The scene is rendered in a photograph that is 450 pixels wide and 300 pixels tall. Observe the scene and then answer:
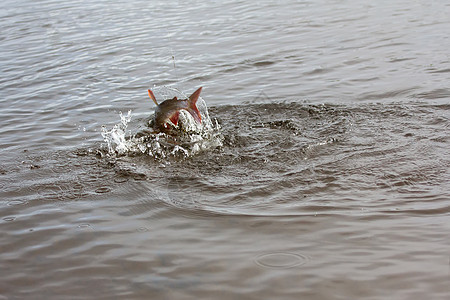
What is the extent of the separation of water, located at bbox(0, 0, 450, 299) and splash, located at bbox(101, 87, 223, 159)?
0.07 m

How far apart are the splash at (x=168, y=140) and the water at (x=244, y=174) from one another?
74 millimetres

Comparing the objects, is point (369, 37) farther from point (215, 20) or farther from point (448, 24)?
point (215, 20)

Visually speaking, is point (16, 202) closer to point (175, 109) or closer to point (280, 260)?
point (175, 109)

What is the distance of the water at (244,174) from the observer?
358 cm

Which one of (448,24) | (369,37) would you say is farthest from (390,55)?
(448,24)

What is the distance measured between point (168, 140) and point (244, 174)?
1.50m

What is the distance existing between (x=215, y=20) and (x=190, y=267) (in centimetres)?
1025

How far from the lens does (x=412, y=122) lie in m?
6.06

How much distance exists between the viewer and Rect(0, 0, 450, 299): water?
11.7 feet

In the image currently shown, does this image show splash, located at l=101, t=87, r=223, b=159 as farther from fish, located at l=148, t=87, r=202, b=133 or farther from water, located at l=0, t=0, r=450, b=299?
fish, located at l=148, t=87, r=202, b=133

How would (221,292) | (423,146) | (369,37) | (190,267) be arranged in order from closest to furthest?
(221,292) → (190,267) → (423,146) → (369,37)

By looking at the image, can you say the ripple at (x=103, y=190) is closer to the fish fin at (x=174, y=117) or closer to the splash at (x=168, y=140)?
the splash at (x=168, y=140)

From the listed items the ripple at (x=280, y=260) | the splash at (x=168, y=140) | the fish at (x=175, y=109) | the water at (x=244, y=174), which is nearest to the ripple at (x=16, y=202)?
the water at (x=244, y=174)

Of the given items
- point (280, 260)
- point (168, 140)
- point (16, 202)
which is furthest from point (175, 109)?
point (280, 260)
